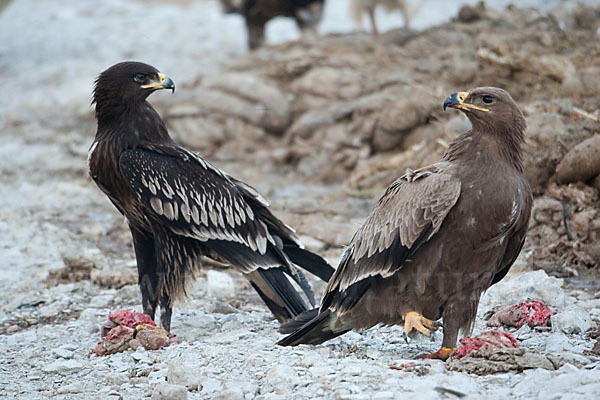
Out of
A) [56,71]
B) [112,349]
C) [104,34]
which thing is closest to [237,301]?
[112,349]

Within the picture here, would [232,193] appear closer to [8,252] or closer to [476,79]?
[8,252]

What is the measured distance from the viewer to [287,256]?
5.62 m

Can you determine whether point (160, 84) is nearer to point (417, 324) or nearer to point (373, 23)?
point (417, 324)

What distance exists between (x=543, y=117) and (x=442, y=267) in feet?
14.4

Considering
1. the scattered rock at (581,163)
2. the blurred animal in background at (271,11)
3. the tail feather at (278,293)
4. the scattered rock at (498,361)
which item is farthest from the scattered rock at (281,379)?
the blurred animal in background at (271,11)

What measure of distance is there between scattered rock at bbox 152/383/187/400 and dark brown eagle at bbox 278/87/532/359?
1.02 metres

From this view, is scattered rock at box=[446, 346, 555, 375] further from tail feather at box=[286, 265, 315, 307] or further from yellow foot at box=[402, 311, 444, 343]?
tail feather at box=[286, 265, 315, 307]

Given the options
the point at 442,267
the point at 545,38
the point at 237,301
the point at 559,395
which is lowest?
the point at 237,301

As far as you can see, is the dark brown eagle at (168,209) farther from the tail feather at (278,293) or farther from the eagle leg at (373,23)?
A: the eagle leg at (373,23)

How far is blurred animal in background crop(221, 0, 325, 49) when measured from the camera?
15.1m

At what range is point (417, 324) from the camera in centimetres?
418

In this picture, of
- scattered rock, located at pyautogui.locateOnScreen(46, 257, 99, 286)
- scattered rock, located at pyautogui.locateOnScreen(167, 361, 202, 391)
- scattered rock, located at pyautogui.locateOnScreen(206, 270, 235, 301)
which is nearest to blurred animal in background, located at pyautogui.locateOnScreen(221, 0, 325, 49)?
scattered rock, located at pyautogui.locateOnScreen(46, 257, 99, 286)

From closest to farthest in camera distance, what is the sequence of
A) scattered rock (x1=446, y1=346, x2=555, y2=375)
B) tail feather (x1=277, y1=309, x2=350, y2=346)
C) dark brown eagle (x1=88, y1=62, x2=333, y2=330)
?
scattered rock (x1=446, y1=346, x2=555, y2=375), tail feather (x1=277, y1=309, x2=350, y2=346), dark brown eagle (x1=88, y1=62, x2=333, y2=330)

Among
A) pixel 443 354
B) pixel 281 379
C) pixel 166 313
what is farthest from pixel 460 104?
pixel 166 313
